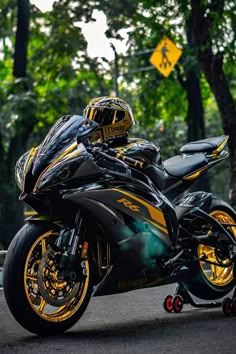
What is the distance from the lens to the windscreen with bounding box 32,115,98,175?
6467 mm

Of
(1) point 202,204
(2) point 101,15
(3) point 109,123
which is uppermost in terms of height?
(2) point 101,15

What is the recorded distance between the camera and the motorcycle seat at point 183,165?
25.2ft

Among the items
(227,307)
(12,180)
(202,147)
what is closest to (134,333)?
(227,307)

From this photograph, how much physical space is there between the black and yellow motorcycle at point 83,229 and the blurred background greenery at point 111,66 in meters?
9.43

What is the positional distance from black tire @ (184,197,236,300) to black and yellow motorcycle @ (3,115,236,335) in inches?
15.3

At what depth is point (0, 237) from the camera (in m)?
17.8

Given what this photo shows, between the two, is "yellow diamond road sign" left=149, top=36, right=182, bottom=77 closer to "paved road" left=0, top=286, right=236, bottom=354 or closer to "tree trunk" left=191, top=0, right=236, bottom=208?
"tree trunk" left=191, top=0, right=236, bottom=208

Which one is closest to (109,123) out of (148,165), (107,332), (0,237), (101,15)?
(148,165)

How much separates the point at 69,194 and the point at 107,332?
3.48ft

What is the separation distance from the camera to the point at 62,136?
660 cm

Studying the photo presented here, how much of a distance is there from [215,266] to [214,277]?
99 millimetres

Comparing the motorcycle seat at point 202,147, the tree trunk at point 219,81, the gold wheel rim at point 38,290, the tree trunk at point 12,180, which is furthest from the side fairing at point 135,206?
the tree trunk at point 219,81

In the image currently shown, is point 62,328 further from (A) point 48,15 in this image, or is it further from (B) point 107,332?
(A) point 48,15

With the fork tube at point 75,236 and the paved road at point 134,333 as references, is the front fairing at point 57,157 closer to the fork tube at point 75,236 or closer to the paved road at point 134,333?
the fork tube at point 75,236
